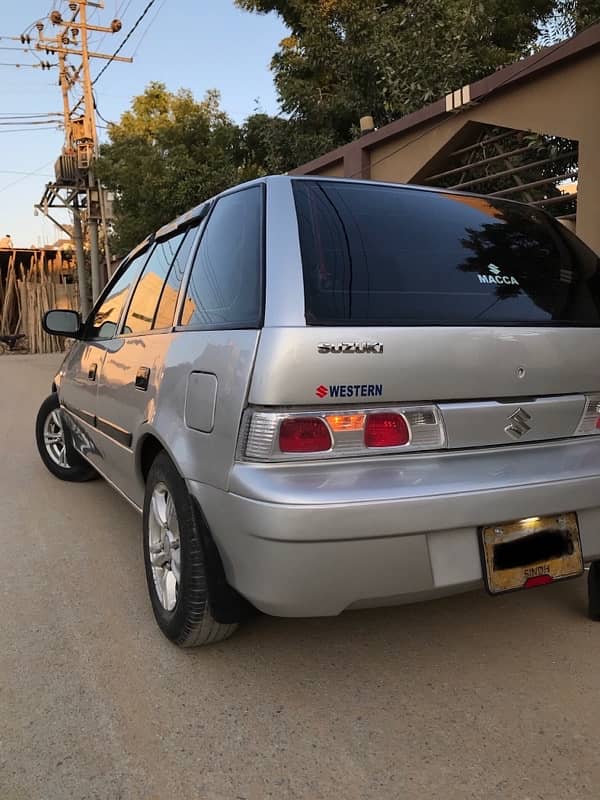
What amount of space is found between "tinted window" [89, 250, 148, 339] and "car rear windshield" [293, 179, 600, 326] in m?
1.54

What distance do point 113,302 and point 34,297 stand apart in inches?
773

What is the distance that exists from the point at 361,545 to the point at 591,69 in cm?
588

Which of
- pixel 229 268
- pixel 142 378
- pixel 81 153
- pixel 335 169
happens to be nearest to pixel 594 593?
pixel 229 268

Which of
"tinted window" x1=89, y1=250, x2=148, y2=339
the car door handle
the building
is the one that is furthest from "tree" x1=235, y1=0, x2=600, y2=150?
the car door handle

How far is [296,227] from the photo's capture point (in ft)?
7.52

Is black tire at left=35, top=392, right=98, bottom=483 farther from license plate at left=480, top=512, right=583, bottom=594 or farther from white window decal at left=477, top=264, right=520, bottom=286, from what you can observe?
license plate at left=480, top=512, right=583, bottom=594

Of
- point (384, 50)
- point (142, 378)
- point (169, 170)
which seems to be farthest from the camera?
point (169, 170)

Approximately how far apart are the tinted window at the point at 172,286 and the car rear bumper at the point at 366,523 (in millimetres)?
1043

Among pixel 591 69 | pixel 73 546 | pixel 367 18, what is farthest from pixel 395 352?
pixel 367 18

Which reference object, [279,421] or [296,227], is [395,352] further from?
[296,227]

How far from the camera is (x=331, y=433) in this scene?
2031 mm

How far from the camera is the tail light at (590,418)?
7.75 ft

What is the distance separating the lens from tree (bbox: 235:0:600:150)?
9.09 metres

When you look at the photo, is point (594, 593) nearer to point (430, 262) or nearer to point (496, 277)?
point (496, 277)
